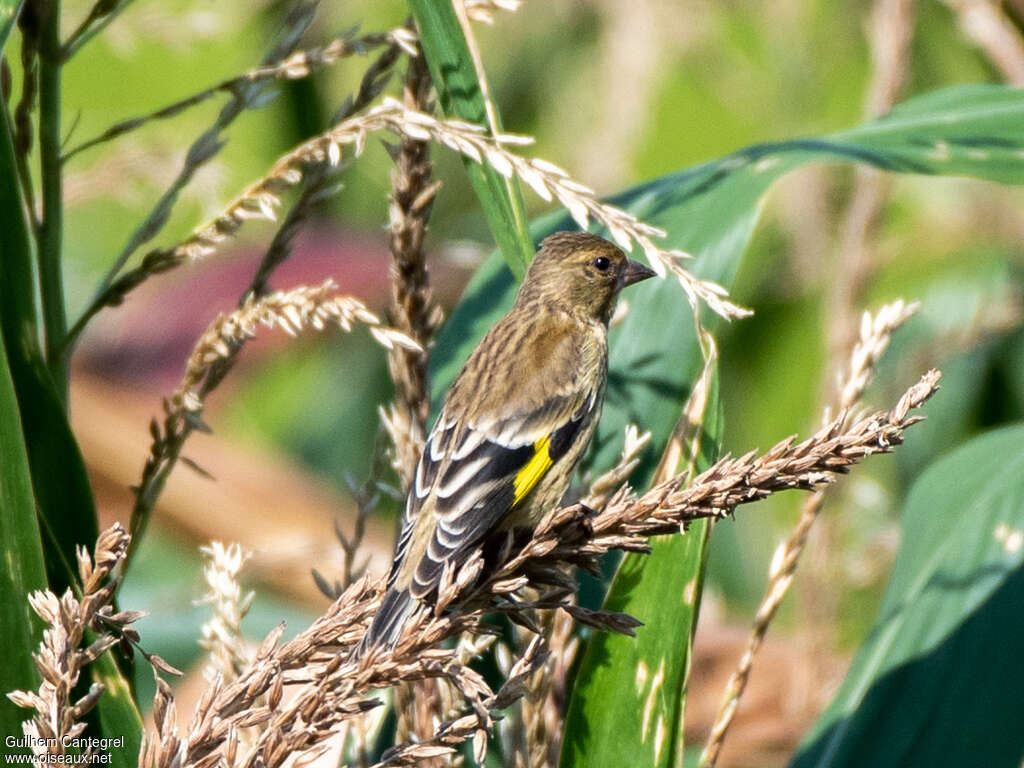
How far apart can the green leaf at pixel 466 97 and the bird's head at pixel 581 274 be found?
60cm

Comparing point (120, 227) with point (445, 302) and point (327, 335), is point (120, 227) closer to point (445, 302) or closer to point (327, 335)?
point (327, 335)

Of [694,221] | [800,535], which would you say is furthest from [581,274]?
[800,535]

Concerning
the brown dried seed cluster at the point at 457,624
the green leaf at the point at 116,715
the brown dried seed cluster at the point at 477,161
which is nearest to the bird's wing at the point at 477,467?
the brown dried seed cluster at the point at 457,624

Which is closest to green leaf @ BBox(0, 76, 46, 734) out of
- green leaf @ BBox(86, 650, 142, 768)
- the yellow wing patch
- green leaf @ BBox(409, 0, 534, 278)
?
green leaf @ BBox(86, 650, 142, 768)

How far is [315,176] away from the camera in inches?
65.0

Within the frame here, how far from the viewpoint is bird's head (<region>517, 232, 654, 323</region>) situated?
2.20m

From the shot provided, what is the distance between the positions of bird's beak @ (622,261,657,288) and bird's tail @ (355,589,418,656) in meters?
0.88

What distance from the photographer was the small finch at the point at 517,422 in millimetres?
1635

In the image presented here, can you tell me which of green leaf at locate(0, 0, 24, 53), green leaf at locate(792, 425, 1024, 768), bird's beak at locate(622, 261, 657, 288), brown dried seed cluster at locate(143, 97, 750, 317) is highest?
green leaf at locate(0, 0, 24, 53)

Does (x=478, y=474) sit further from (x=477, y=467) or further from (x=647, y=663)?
(x=647, y=663)

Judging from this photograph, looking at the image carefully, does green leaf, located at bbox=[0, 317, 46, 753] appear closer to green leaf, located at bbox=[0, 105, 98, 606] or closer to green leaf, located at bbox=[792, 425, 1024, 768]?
green leaf, located at bbox=[0, 105, 98, 606]

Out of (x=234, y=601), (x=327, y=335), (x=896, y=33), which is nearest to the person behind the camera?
(x=234, y=601)

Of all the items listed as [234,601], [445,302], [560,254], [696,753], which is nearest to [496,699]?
[234,601]

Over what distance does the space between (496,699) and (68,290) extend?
472 centimetres
